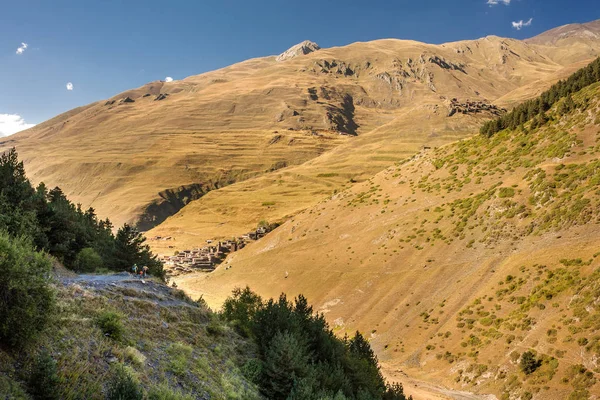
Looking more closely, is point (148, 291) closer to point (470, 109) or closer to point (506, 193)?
point (506, 193)

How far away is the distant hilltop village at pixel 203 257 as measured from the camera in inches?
3349

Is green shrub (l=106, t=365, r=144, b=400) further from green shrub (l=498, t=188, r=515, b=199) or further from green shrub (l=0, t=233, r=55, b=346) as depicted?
green shrub (l=498, t=188, r=515, b=199)

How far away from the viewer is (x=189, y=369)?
13.1 metres

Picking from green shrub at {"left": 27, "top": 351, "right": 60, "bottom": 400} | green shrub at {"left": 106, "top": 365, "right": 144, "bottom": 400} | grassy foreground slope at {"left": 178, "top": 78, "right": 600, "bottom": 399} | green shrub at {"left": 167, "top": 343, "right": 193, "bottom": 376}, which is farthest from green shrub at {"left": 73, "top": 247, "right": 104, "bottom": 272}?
grassy foreground slope at {"left": 178, "top": 78, "right": 600, "bottom": 399}

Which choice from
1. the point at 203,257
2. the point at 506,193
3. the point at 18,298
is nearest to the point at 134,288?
the point at 18,298

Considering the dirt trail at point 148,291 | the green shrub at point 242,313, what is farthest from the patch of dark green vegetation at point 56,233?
the green shrub at point 242,313

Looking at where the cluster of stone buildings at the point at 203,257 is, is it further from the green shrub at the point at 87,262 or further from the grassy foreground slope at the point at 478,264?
the green shrub at the point at 87,262

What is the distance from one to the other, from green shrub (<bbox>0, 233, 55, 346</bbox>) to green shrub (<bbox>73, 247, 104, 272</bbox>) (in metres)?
21.6

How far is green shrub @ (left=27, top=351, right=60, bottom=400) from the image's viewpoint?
7.62 metres

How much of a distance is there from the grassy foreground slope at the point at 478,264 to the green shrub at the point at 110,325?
26.0 meters

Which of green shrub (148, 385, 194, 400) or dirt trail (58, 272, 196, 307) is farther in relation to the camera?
dirt trail (58, 272, 196, 307)

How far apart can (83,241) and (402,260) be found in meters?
35.1

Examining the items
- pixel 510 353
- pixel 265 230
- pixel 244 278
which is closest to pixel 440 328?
pixel 510 353

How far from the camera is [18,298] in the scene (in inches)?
→ 332
